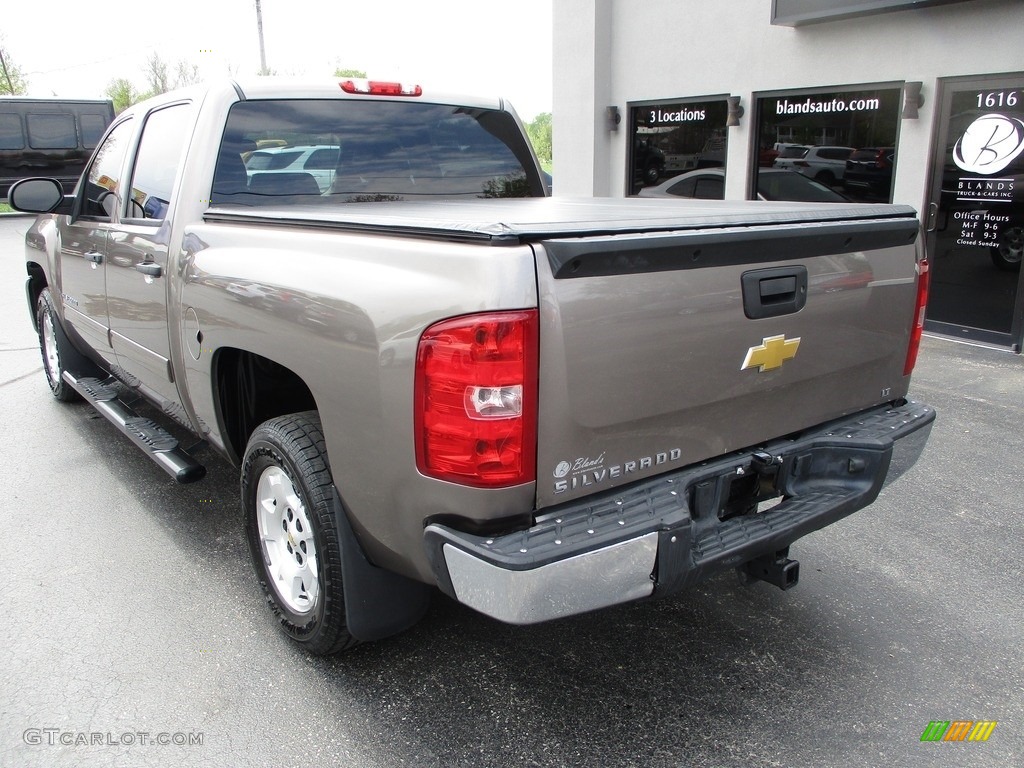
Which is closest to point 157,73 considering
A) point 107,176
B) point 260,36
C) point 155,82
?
point 155,82

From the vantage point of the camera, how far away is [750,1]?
9.63 meters

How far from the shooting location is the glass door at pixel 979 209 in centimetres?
749

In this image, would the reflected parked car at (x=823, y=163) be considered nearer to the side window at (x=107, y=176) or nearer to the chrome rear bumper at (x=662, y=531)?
the chrome rear bumper at (x=662, y=531)

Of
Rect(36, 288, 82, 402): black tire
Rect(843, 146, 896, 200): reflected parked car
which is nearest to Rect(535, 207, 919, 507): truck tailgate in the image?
Rect(36, 288, 82, 402): black tire

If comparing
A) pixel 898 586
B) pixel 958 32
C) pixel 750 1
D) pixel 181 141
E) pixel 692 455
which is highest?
pixel 750 1

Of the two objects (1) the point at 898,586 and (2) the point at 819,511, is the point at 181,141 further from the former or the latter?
(1) the point at 898,586

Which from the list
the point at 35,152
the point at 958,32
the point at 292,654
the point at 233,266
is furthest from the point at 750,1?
the point at 35,152

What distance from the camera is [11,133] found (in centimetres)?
2245

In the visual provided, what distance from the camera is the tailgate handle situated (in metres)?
2.51

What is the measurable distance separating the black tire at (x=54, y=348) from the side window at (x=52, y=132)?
19.6m

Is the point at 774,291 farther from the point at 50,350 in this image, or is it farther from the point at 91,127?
the point at 91,127

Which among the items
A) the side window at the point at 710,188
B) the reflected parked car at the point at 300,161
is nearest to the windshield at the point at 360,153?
the reflected parked car at the point at 300,161

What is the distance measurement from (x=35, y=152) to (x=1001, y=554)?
25.5 meters

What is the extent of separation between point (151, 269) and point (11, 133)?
23322 mm
